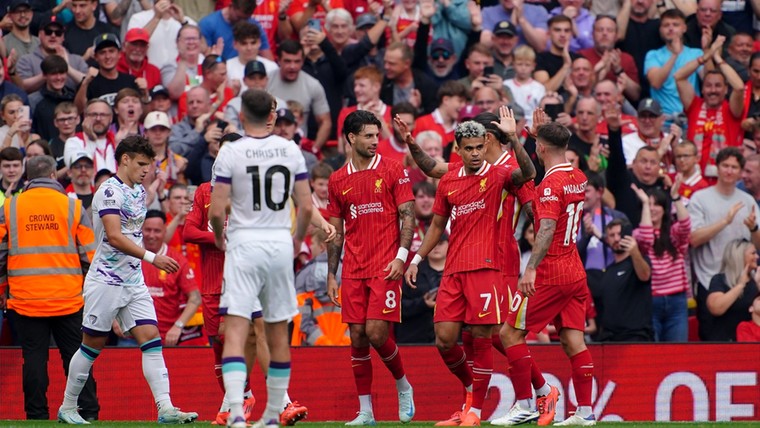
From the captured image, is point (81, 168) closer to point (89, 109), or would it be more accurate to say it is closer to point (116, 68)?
point (89, 109)

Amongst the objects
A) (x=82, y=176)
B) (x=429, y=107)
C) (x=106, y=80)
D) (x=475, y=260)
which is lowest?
(x=475, y=260)

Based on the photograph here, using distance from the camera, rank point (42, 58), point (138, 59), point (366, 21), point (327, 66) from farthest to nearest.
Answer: point (366, 21) → point (327, 66) → point (138, 59) → point (42, 58)

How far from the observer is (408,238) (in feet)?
43.8

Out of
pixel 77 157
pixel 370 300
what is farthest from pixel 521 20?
pixel 370 300

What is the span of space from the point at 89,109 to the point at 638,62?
9.23 m

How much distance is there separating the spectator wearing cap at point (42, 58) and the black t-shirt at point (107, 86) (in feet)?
0.68

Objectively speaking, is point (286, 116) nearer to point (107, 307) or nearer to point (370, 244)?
point (370, 244)

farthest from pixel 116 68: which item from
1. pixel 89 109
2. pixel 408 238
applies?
pixel 408 238

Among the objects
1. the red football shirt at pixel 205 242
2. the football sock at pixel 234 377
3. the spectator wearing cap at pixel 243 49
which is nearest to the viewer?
the football sock at pixel 234 377

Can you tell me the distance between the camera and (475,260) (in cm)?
1286

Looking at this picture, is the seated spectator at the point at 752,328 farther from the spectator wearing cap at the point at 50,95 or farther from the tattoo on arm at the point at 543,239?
the spectator wearing cap at the point at 50,95

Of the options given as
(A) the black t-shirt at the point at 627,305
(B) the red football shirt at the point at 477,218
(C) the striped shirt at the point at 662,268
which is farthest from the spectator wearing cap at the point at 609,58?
(B) the red football shirt at the point at 477,218

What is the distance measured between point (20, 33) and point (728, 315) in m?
10.7

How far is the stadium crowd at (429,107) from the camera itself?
17.0m
